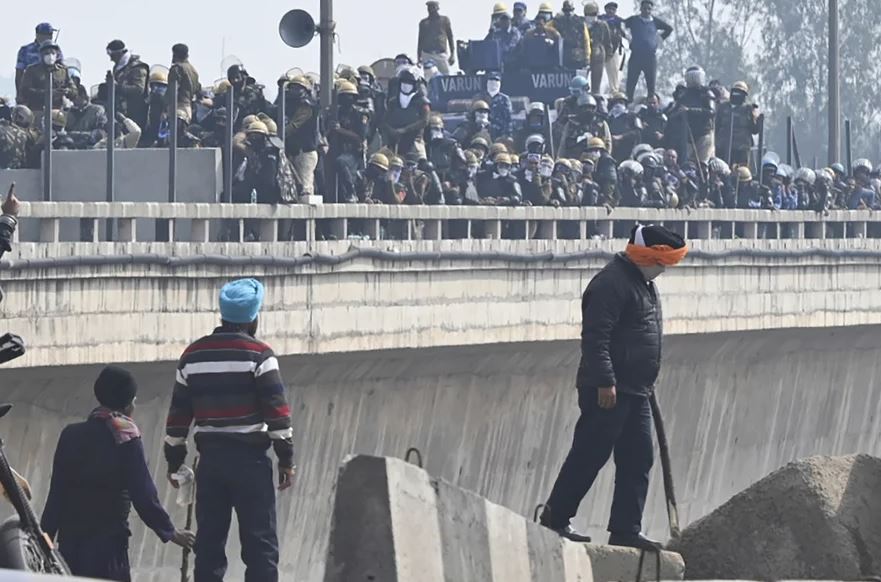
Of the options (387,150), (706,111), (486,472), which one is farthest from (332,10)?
(706,111)

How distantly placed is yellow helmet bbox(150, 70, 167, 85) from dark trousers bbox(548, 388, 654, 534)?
9.82 metres

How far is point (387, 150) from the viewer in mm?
24203

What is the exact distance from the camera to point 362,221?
21.2m

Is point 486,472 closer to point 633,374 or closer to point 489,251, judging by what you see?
point 489,251

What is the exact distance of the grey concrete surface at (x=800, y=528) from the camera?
12.2 m

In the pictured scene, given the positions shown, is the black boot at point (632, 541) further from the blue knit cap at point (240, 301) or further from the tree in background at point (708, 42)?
the tree in background at point (708, 42)

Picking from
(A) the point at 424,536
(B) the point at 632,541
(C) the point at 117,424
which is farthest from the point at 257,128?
(A) the point at 424,536

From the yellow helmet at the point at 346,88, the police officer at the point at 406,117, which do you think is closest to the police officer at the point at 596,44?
the police officer at the point at 406,117

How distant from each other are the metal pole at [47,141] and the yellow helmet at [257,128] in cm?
197

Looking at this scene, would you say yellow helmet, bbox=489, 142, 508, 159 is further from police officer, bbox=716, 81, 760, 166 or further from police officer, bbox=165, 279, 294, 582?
police officer, bbox=165, 279, 294, 582

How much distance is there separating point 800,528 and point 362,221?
9196mm

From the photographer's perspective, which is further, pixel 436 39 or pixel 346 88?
pixel 436 39

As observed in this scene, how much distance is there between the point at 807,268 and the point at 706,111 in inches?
245

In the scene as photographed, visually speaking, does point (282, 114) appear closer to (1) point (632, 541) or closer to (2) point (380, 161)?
(2) point (380, 161)
